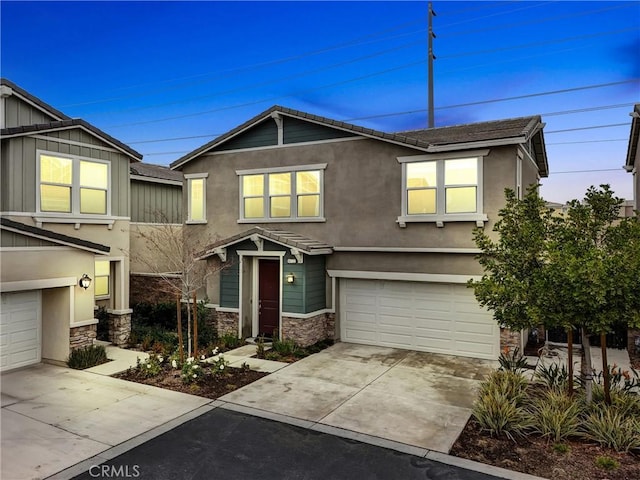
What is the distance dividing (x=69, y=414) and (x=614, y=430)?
8485 millimetres

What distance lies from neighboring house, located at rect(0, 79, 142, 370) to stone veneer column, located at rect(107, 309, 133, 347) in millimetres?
29

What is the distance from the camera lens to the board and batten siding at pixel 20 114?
11.2 m

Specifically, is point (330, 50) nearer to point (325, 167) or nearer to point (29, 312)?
point (325, 167)

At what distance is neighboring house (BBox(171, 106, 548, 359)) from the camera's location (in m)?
11.2

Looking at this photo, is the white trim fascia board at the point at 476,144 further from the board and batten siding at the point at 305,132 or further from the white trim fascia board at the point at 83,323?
the white trim fascia board at the point at 83,323

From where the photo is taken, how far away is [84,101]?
3125 cm

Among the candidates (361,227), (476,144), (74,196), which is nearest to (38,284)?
(74,196)

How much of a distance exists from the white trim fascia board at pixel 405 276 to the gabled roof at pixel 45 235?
638 centimetres

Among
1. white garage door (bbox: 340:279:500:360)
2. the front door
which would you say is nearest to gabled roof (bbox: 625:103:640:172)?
white garage door (bbox: 340:279:500:360)

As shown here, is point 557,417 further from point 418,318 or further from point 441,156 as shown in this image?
point 441,156

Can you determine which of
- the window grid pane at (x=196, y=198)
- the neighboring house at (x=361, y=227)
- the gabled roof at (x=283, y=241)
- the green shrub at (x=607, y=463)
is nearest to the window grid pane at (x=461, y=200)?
the neighboring house at (x=361, y=227)

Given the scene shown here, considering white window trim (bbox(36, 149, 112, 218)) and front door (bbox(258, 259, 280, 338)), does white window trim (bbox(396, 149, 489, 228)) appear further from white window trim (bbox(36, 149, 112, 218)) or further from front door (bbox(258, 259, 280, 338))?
white window trim (bbox(36, 149, 112, 218))

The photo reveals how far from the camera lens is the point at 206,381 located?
9039 millimetres

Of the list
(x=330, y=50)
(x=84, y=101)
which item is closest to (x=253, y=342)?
(x=330, y=50)
